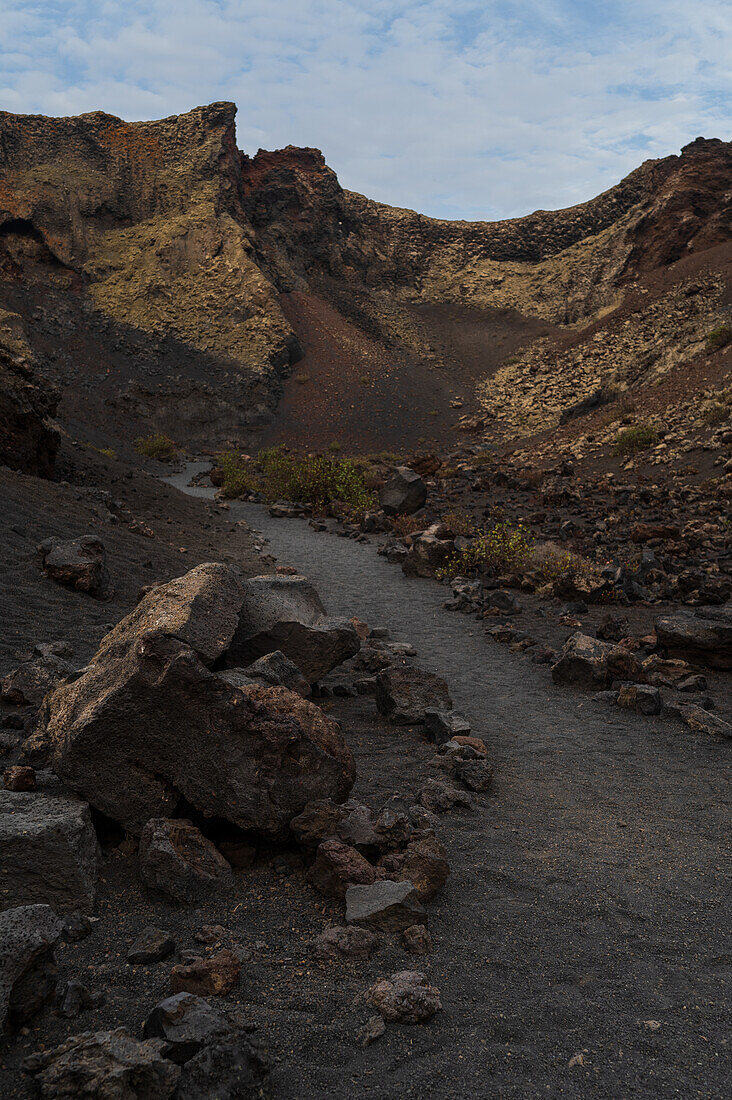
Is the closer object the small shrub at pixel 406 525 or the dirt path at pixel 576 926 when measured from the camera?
the dirt path at pixel 576 926

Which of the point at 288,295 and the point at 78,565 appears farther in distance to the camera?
the point at 288,295

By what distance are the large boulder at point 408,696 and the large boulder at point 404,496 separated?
448 inches

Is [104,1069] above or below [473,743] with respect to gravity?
above

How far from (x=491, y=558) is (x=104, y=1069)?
31.2ft

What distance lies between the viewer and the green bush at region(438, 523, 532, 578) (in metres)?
10.3

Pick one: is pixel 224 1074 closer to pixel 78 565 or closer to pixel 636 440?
pixel 78 565

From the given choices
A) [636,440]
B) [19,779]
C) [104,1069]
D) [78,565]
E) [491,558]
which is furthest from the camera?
[636,440]

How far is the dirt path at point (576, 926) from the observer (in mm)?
1842

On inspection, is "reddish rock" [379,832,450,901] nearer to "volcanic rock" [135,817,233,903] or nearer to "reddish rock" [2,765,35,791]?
"volcanic rock" [135,817,233,903]

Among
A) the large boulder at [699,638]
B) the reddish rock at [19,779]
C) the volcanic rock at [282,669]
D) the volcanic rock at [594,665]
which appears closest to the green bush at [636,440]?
the large boulder at [699,638]

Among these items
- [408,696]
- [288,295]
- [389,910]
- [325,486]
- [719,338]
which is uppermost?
[288,295]

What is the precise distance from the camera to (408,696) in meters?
5.25

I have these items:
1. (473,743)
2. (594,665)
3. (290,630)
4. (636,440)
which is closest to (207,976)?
(473,743)

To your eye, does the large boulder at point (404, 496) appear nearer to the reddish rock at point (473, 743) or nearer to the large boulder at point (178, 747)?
the reddish rock at point (473, 743)
